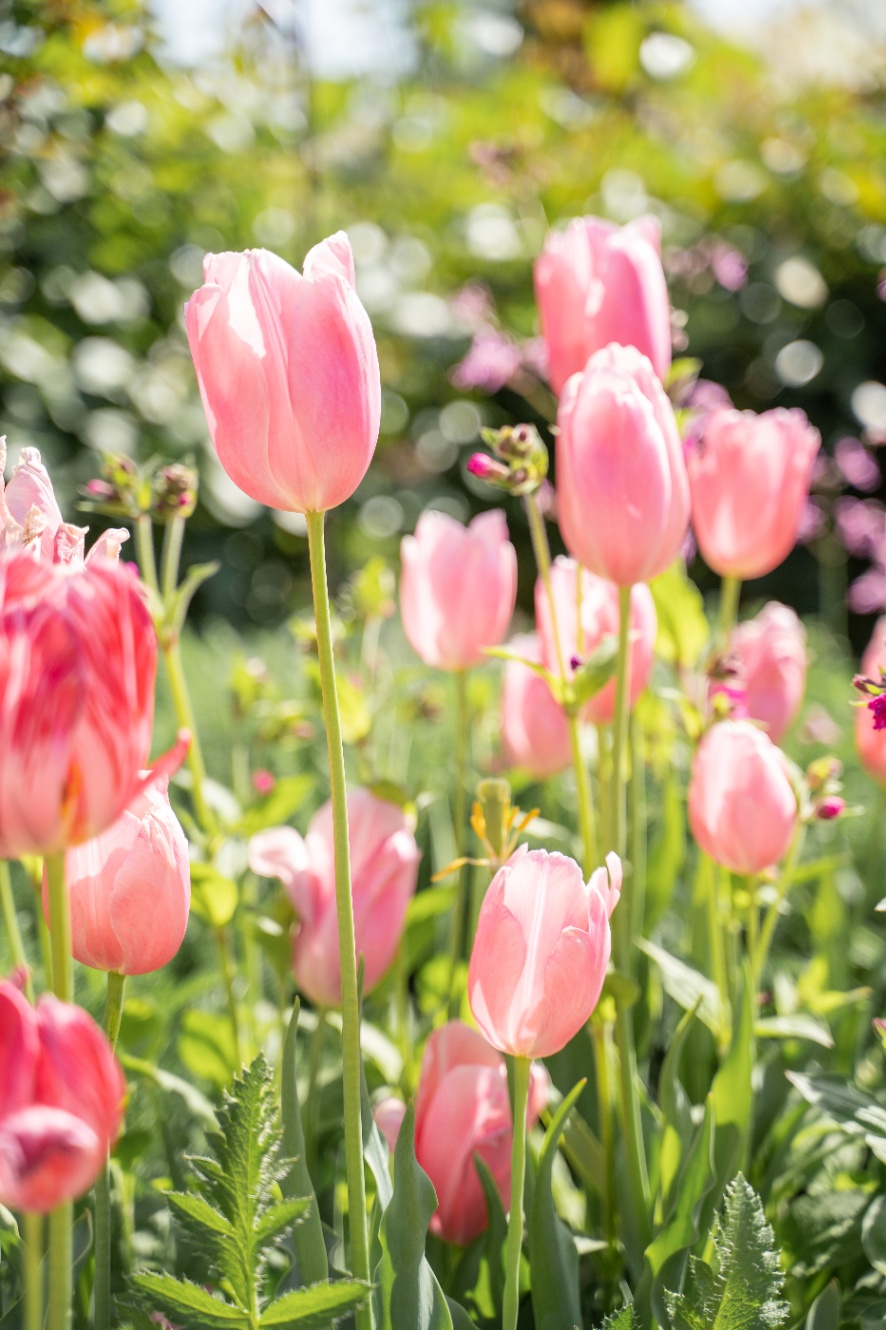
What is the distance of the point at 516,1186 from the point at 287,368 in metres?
0.30

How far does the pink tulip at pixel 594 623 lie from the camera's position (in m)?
0.66

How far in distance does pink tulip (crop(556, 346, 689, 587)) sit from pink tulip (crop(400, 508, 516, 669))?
20cm

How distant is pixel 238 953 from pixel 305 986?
17.4 inches

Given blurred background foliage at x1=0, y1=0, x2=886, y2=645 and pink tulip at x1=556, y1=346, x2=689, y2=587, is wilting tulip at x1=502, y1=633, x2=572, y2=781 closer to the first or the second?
pink tulip at x1=556, y1=346, x2=689, y2=587

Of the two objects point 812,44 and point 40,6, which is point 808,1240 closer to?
point 40,6

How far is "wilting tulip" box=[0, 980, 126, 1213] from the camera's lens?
244 mm

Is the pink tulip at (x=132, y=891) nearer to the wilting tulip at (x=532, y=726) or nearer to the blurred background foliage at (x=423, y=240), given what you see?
the wilting tulip at (x=532, y=726)

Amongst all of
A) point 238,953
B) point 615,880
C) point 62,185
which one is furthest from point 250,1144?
point 62,185

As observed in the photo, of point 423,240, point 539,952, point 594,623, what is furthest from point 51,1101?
point 423,240

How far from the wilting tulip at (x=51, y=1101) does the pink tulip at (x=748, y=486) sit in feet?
1.82

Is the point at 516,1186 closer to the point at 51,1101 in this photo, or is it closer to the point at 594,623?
the point at 51,1101

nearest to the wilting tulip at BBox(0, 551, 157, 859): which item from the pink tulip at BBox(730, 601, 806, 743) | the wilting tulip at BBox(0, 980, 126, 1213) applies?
the wilting tulip at BBox(0, 980, 126, 1213)

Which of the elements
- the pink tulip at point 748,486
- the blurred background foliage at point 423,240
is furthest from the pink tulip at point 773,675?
the blurred background foliage at point 423,240

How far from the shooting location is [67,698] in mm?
272
